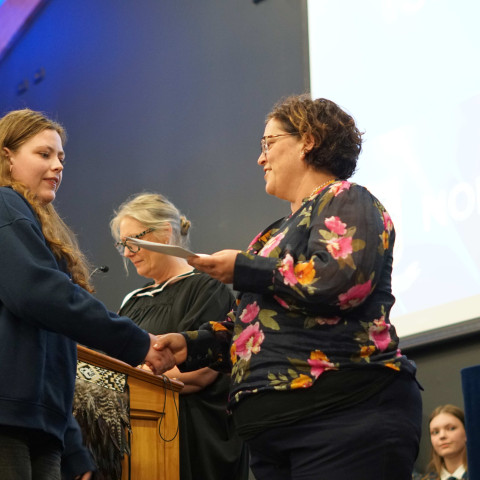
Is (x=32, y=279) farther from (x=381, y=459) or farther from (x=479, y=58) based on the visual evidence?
(x=479, y=58)

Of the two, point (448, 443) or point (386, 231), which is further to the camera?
point (448, 443)

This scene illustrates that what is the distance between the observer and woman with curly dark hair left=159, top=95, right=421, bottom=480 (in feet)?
5.33

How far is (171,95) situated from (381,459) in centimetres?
437

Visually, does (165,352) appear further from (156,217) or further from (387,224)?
(156,217)

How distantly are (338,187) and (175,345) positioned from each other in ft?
1.89

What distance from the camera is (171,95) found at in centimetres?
565

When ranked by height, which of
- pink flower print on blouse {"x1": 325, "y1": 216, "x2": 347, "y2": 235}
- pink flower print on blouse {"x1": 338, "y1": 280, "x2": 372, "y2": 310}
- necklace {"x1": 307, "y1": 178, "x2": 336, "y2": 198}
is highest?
necklace {"x1": 307, "y1": 178, "x2": 336, "y2": 198}

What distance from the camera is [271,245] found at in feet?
6.15

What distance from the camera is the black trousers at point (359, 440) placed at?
160cm

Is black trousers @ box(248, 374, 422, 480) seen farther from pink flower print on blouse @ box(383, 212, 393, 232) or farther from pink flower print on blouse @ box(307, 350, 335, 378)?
pink flower print on blouse @ box(383, 212, 393, 232)

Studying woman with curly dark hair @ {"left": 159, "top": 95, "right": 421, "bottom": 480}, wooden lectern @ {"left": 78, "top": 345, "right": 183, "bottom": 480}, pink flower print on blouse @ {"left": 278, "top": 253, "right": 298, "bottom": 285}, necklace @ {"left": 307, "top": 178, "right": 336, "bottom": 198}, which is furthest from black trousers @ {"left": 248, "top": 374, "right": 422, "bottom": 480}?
wooden lectern @ {"left": 78, "top": 345, "right": 183, "bottom": 480}

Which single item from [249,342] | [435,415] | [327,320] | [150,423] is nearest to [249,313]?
[249,342]

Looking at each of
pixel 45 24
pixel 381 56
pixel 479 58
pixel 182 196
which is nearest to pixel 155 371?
pixel 479 58

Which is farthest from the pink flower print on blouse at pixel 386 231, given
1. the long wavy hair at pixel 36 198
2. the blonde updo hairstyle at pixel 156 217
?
the blonde updo hairstyle at pixel 156 217
